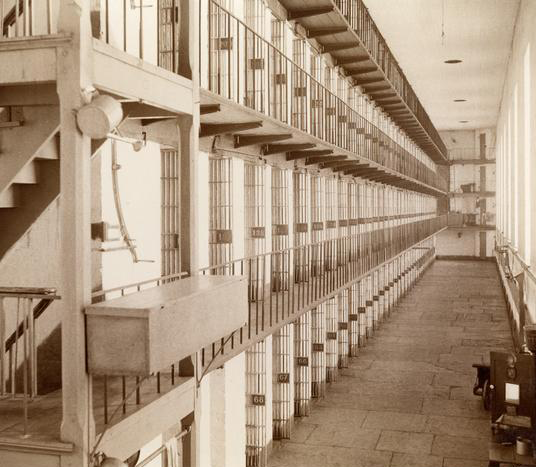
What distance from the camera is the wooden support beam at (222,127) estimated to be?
7176mm

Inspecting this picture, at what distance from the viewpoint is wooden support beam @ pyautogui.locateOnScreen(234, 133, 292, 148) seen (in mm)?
8469

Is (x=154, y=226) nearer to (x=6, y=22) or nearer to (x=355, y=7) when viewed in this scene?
(x=6, y=22)

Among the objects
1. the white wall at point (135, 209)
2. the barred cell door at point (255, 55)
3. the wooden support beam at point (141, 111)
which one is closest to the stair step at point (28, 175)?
the wooden support beam at point (141, 111)

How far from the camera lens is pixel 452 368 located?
13914mm

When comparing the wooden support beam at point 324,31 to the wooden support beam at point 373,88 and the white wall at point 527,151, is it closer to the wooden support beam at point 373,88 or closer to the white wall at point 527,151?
the white wall at point 527,151

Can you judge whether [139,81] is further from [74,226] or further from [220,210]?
→ [220,210]

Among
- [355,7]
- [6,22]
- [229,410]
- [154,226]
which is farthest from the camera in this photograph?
[355,7]

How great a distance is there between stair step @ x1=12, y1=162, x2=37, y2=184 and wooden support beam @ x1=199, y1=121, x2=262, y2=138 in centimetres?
292

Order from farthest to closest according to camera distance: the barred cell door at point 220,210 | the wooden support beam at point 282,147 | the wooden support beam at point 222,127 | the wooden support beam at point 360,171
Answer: the wooden support beam at point 360,171, the wooden support beam at point 282,147, the barred cell door at point 220,210, the wooden support beam at point 222,127

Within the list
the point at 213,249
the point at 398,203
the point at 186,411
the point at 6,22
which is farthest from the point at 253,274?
the point at 398,203

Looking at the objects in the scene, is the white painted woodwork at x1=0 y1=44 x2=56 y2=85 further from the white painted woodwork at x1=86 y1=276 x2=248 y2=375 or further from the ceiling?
the ceiling

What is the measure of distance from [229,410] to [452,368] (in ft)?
23.6

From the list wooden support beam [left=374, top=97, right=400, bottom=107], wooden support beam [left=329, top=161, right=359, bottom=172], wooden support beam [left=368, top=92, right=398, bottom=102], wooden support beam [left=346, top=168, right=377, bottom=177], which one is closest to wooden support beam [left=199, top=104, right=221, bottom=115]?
wooden support beam [left=329, top=161, right=359, bottom=172]

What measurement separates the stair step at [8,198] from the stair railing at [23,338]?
23.7 inches
